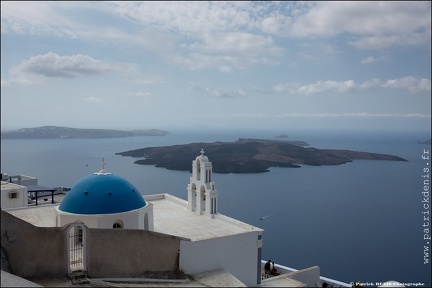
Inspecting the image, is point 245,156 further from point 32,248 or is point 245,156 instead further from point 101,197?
point 32,248

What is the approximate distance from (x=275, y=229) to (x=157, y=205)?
68.6 ft

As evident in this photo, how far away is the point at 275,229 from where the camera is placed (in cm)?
3397

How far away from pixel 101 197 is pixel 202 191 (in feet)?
15.3

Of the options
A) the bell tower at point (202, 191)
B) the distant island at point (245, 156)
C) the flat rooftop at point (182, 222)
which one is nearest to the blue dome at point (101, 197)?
the flat rooftop at point (182, 222)

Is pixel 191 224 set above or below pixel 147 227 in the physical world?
below

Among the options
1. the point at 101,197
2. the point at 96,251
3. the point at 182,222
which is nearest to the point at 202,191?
the point at 182,222

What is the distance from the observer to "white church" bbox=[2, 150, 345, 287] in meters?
9.91

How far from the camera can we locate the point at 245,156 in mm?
76938

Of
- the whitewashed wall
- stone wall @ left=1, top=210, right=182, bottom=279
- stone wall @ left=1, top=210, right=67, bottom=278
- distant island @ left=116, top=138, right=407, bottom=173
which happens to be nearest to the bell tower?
the whitewashed wall

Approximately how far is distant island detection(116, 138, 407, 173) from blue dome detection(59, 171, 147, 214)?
5490 cm

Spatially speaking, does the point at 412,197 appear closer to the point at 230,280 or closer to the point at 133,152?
the point at 230,280

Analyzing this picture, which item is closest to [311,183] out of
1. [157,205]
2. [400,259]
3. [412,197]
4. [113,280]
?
[412,197]

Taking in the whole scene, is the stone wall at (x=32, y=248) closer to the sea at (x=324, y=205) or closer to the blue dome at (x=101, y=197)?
the blue dome at (x=101, y=197)

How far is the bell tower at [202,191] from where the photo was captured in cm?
1390
